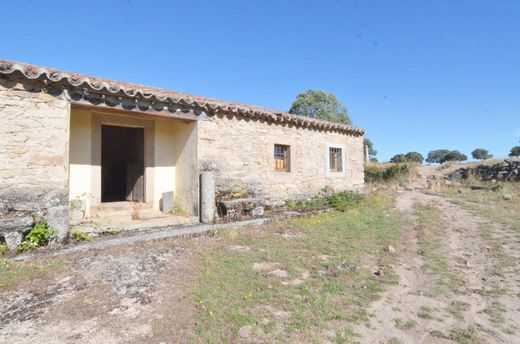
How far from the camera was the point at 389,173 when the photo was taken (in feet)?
65.8

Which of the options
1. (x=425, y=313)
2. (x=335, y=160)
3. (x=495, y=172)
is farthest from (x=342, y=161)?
(x=495, y=172)

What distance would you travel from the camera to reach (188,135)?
7.41 meters

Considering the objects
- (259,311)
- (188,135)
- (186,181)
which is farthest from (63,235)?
(259,311)

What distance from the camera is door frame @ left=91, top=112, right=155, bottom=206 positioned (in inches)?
269

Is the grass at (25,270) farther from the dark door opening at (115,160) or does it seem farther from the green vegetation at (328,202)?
the green vegetation at (328,202)

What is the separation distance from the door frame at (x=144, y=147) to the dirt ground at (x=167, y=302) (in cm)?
Answer: 256

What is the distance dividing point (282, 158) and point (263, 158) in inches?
41.4

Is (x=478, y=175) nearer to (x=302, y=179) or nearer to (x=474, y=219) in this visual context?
(x=474, y=219)

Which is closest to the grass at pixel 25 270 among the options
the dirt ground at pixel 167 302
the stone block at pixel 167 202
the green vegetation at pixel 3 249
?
the dirt ground at pixel 167 302

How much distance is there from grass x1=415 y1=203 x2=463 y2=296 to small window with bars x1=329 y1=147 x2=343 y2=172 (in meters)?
3.14

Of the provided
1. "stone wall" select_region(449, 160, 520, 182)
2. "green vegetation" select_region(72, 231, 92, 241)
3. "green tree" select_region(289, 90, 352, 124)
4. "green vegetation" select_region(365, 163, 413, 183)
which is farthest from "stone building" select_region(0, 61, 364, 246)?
"green tree" select_region(289, 90, 352, 124)

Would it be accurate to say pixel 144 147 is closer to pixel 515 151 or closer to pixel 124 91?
pixel 124 91

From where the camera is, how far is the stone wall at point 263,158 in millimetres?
7441

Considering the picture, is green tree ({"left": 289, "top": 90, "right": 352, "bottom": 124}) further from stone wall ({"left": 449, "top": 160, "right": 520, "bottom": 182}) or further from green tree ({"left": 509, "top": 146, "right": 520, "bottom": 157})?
green tree ({"left": 509, "top": 146, "right": 520, "bottom": 157})
